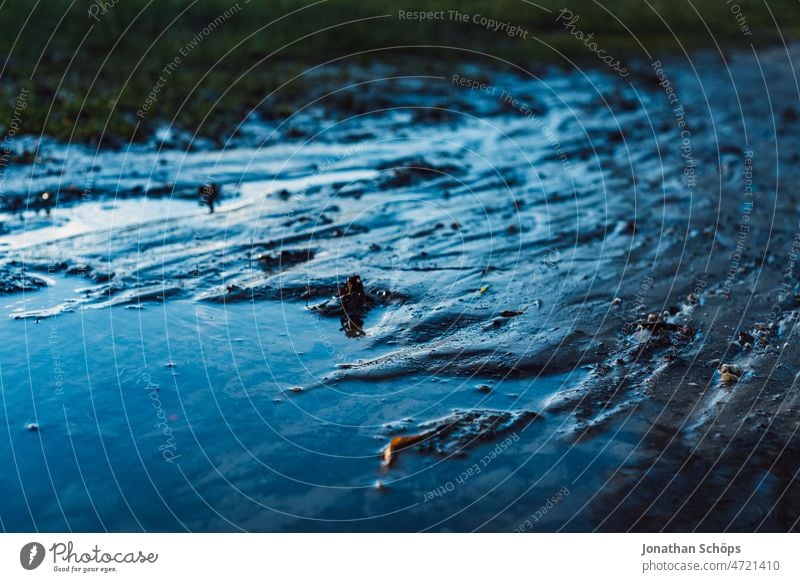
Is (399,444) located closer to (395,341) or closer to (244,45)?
(395,341)

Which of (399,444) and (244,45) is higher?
(244,45)

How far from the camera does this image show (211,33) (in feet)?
66.8

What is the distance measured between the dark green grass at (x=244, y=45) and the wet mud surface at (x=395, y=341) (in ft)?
7.41

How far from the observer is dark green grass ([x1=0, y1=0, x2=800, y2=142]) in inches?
569

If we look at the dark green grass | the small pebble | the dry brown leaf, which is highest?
the dark green grass

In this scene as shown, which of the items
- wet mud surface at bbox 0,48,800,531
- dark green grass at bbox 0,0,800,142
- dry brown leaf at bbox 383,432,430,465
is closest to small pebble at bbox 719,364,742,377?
wet mud surface at bbox 0,48,800,531

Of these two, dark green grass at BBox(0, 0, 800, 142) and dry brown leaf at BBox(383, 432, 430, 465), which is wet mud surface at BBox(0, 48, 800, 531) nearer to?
dry brown leaf at BBox(383, 432, 430, 465)

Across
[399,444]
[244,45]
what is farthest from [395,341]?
[244,45]

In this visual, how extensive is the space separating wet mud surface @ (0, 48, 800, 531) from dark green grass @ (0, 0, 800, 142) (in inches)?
88.9

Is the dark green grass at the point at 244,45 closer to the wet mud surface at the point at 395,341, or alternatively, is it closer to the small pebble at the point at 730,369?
the wet mud surface at the point at 395,341

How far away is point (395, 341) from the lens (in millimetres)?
6816

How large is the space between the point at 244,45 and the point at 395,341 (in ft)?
48.2

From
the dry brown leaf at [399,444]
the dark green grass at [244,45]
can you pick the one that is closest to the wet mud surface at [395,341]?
the dry brown leaf at [399,444]
